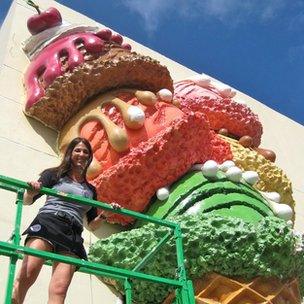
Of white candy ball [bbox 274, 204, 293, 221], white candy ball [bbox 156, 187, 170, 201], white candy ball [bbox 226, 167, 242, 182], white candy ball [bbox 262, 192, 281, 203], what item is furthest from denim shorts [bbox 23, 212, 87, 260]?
white candy ball [bbox 262, 192, 281, 203]

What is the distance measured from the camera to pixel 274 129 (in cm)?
1187

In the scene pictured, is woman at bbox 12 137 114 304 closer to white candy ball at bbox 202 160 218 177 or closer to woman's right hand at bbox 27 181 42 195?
woman's right hand at bbox 27 181 42 195

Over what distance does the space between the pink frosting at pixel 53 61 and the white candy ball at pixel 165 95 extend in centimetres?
82

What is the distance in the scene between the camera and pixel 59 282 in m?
3.90

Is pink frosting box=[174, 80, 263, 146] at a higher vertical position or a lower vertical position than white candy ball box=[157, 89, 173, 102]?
higher

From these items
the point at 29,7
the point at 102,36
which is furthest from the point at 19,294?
the point at 29,7

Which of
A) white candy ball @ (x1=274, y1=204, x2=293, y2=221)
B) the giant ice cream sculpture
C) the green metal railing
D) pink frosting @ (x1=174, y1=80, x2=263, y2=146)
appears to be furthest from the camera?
pink frosting @ (x1=174, y1=80, x2=263, y2=146)

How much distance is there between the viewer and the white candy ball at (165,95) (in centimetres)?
727

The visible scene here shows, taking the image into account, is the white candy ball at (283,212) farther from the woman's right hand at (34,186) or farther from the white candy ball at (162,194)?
the woman's right hand at (34,186)

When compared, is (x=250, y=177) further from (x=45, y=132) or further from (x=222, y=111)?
(x=45, y=132)

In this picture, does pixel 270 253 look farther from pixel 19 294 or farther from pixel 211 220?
pixel 19 294

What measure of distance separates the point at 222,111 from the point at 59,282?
4461 millimetres

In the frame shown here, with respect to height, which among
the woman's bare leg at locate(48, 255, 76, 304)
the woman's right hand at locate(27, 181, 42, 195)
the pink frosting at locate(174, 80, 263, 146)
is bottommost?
the woman's bare leg at locate(48, 255, 76, 304)

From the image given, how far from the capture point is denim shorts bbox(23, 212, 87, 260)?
4000 mm
